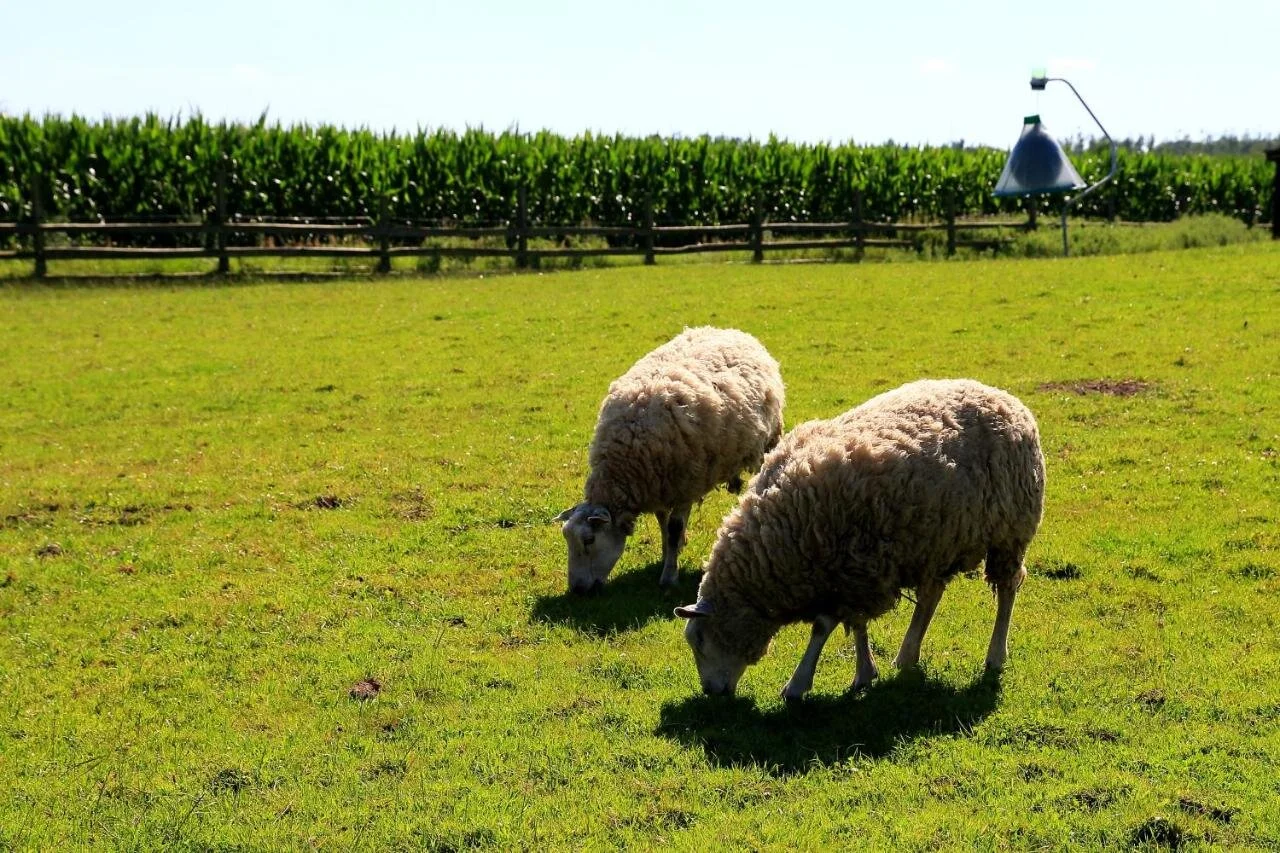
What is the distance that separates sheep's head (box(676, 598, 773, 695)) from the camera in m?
6.29

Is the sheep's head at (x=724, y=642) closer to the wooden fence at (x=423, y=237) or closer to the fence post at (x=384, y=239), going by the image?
the wooden fence at (x=423, y=237)

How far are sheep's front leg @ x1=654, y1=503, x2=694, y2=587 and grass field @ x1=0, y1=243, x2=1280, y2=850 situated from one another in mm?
188

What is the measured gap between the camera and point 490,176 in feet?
108

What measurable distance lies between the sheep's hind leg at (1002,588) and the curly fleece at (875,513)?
0.01 meters

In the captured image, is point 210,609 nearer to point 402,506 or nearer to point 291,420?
point 402,506

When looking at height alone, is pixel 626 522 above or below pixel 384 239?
below

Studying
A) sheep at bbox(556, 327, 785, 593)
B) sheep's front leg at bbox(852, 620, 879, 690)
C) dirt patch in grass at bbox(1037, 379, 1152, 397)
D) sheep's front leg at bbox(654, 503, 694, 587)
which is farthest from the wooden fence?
sheep's front leg at bbox(852, 620, 879, 690)

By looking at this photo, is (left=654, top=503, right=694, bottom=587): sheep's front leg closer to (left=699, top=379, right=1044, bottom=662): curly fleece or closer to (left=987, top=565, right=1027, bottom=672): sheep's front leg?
(left=699, top=379, right=1044, bottom=662): curly fleece

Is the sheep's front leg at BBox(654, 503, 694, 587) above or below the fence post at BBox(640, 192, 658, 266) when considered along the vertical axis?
below

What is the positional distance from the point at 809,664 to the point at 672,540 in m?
2.64

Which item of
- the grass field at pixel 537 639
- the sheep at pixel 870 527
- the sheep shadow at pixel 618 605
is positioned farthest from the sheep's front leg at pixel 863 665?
the sheep shadow at pixel 618 605

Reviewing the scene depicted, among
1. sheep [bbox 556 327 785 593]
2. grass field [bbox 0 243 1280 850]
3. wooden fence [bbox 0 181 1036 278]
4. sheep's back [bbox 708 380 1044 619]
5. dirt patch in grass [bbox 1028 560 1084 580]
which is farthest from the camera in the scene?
wooden fence [bbox 0 181 1036 278]

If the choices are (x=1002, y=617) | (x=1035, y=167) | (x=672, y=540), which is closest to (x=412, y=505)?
(x=672, y=540)

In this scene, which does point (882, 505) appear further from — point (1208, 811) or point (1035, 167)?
point (1035, 167)
